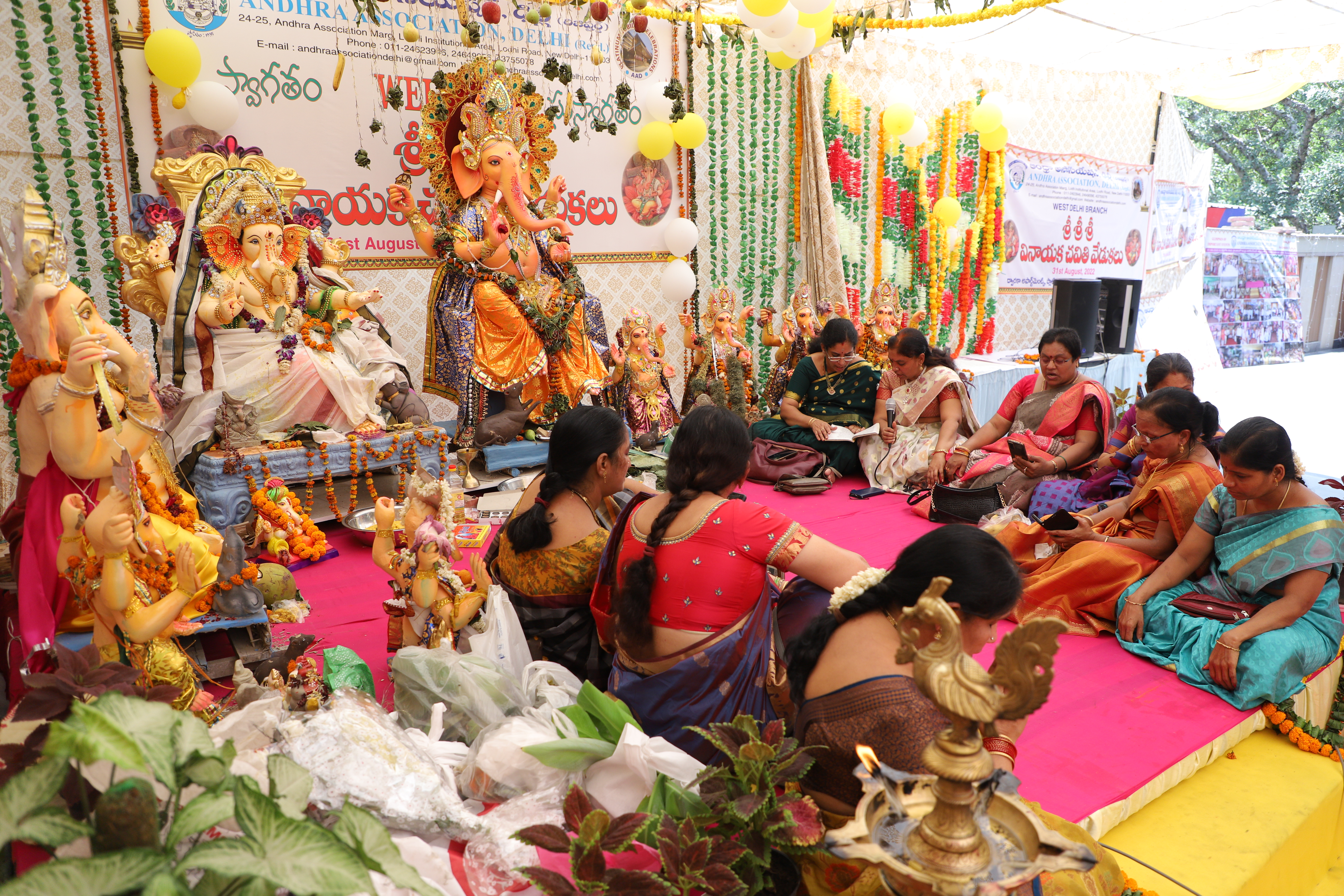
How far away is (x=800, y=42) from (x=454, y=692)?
4543 millimetres

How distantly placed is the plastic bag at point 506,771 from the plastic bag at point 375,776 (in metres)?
0.06

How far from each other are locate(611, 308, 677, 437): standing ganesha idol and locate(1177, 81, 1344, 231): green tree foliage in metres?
14.6

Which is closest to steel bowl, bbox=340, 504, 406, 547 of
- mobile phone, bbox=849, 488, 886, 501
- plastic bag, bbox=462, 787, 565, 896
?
plastic bag, bbox=462, 787, 565, 896

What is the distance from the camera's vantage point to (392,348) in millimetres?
5102

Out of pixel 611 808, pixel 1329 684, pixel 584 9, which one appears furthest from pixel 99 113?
pixel 1329 684

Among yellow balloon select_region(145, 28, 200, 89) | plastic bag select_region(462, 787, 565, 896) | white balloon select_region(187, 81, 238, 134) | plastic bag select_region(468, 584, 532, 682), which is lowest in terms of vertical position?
plastic bag select_region(462, 787, 565, 896)

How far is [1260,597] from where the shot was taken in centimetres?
288

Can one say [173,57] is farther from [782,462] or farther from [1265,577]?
[1265,577]

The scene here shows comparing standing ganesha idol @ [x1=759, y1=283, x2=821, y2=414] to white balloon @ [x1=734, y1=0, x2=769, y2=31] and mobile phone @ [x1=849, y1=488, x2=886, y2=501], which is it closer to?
mobile phone @ [x1=849, y1=488, x2=886, y2=501]

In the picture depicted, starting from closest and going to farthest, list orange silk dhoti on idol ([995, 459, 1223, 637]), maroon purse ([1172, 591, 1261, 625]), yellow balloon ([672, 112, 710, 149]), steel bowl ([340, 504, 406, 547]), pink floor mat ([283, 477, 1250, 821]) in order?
pink floor mat ([283, 477, 1250, 821]) < maroon purse ([1172, 591, 1261, 625]) < orange silk dhoti on idol ([995, 459, 1223, 637]) < steel bowl ([340, 504, 406, 547]) < yellow balloon ([672, 112, 710, 149])

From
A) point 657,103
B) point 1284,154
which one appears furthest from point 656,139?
point 1284,154

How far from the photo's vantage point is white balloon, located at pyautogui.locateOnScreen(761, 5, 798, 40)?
483cm

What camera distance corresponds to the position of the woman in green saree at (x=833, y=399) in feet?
18.5

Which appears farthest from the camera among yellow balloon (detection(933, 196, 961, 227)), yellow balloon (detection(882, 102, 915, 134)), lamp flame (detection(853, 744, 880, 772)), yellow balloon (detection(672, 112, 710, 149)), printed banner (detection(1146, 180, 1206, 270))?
printed banner (detection(1146, 180, 1206, 270))
